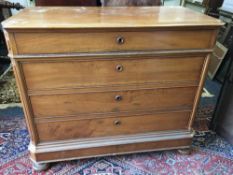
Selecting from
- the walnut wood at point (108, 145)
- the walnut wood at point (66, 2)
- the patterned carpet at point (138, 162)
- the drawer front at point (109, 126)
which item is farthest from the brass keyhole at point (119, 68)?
the walnut wood at point (66, 2)

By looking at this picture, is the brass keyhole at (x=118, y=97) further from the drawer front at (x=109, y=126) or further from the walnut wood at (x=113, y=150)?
the walnut wood at (x=113, y=150)

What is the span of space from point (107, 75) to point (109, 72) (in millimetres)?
18

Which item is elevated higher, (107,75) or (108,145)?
(107,75)

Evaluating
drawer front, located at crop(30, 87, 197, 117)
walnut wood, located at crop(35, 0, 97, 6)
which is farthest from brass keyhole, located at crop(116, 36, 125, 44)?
walnut wood, located at crop(35, 0, 97, 6)

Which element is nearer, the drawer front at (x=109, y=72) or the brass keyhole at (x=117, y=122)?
the drawer front at (x=109, y=72)

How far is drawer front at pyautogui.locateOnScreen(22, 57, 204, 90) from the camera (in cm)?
96

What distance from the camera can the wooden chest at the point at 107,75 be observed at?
908mm

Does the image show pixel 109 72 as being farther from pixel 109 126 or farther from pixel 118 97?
pixel 109 126

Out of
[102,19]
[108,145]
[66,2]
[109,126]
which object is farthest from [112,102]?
[66,2]

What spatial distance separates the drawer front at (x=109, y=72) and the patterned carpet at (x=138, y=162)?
0.54 meters

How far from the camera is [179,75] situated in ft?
3.59

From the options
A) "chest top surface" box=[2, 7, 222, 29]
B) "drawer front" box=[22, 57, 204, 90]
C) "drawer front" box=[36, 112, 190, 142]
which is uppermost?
"chest top surface" box=[2, 7, 222, 29]

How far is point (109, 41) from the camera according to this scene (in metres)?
0.94

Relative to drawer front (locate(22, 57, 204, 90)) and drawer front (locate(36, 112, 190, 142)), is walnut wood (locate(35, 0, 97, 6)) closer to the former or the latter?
drawer front (locate(22, 57, 204, 90))
